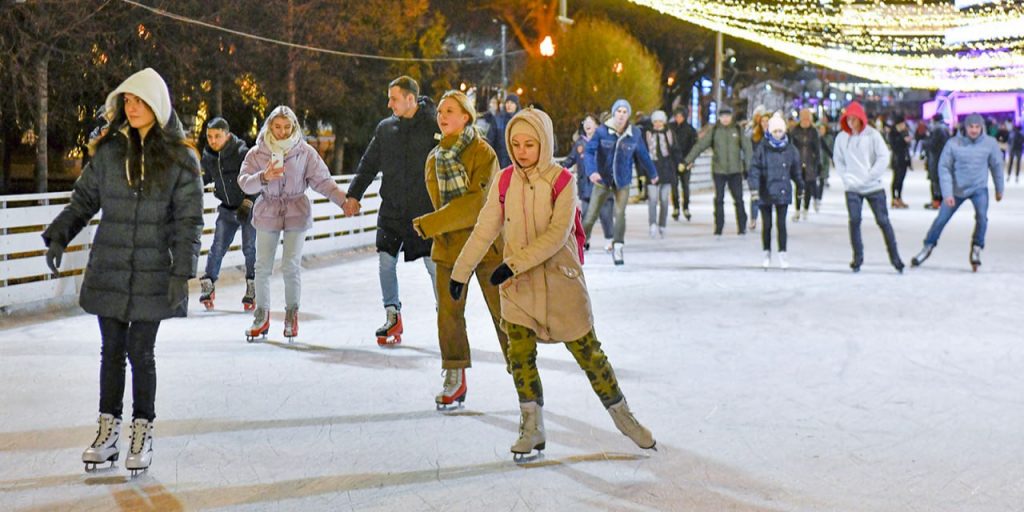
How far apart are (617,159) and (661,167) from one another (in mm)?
4017

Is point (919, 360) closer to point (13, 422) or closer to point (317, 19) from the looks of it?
point (13, 422)

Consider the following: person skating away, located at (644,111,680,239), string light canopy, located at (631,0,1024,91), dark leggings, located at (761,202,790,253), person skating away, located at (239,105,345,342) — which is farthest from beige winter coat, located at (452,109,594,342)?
person skating away, located at (644,111,680,239)

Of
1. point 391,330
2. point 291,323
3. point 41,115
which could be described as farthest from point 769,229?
point 41,115

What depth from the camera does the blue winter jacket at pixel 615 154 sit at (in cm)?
1407

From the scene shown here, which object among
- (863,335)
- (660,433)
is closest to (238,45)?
(863,335)

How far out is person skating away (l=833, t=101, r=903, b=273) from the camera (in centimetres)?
1269

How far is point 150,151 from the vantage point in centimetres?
516

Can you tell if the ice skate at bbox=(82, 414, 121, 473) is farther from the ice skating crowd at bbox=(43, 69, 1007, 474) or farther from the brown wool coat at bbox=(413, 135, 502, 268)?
the brown wool coat at bbox=(413, 135, 502, 268)

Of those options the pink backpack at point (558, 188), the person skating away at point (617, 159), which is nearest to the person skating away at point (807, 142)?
the person skating away at point (617, 159)

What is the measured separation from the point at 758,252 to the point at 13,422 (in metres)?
10.4

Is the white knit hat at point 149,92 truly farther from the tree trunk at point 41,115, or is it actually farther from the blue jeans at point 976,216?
the tree trunk at point 41,115

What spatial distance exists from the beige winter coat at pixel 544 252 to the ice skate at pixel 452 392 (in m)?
1.12

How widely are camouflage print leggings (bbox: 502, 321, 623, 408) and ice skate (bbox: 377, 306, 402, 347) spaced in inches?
124

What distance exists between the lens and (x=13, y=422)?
6262mm
